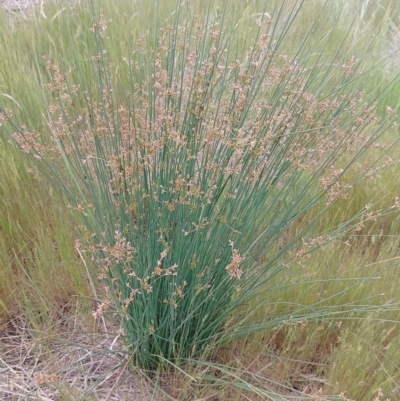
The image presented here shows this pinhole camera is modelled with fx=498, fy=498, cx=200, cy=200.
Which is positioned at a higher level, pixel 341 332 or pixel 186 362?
pixel 341 332

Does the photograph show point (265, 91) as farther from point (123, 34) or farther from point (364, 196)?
point (123, 34)

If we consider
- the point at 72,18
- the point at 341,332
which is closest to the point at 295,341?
the point at 341,332

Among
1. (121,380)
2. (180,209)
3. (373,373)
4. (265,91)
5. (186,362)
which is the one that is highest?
(265,91)

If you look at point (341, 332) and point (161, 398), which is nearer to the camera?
point (161, 398)

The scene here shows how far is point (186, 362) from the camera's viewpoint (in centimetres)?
154

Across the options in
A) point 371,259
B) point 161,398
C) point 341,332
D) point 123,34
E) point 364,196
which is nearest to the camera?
point 161,398

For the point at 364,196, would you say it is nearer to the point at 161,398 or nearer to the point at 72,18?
the point at 161,398

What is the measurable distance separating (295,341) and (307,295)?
0.16 m

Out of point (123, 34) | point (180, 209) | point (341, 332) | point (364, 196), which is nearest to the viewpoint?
point (180, 209)

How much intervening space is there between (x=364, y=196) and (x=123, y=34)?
63.6 inches

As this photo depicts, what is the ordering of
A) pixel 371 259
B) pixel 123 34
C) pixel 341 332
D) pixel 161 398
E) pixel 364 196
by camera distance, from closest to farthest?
1. pixel 161 398
2. pixel 341 332
3. pixel 371 259
4. pixel 364 196
5. pixel 123 34

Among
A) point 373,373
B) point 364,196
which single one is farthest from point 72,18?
point 373,373

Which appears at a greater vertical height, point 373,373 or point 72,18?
point 72,18

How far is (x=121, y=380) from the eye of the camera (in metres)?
1.57
